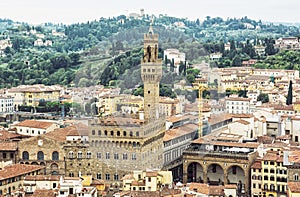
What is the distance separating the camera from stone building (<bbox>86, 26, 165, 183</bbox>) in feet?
70.2

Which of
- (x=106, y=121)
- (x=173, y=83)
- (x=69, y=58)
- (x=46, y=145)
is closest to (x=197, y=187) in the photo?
(x=106, y=121)

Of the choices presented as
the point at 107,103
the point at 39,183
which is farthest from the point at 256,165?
the point at 39,183

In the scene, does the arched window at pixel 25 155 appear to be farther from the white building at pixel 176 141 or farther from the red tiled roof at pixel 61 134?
the white building at pixel 176 141

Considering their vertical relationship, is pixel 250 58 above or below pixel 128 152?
above

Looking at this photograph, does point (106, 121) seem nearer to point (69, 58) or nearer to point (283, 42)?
point (69, 58)

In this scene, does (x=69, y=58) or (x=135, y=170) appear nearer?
(x=135, y=170)

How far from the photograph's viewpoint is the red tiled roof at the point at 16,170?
19689mm

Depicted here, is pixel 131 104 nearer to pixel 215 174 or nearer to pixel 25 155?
pixel 215 174

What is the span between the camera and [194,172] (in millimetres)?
23266

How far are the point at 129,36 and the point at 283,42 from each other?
42.7m

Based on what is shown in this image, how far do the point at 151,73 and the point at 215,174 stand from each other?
3.91 meters

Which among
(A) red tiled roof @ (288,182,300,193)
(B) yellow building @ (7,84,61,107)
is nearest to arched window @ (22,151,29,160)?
(A) red tiled roof @ (288,182,300,193)

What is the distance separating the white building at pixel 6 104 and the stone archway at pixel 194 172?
66.5 ft

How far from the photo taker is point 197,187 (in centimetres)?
1895
